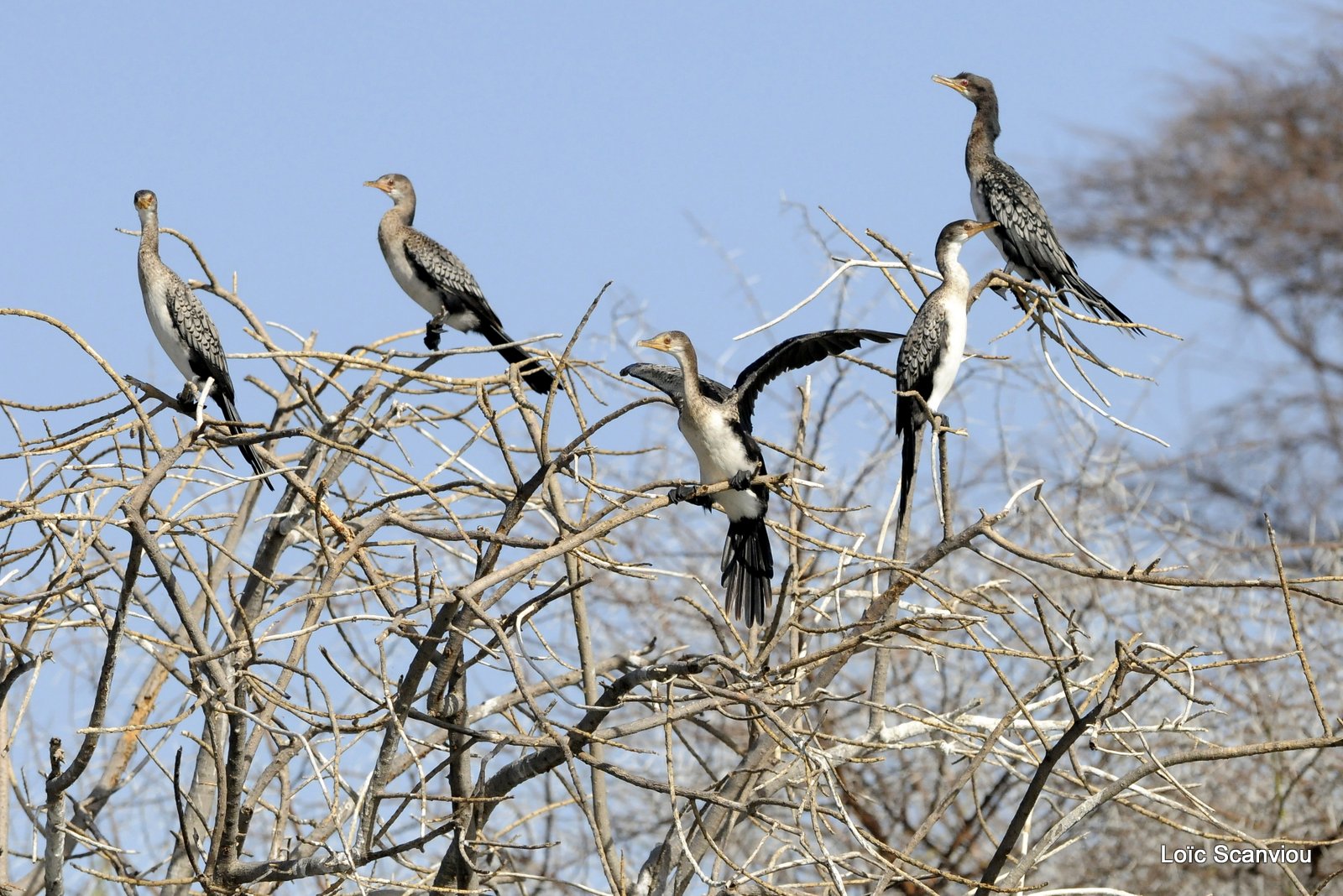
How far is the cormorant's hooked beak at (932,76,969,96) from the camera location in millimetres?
6477

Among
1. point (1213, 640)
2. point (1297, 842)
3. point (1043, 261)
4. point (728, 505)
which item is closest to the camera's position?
point (1297, 842)

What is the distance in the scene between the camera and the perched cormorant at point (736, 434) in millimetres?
4363

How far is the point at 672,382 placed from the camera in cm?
470

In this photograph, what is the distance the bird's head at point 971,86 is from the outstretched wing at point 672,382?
2255 millimetres

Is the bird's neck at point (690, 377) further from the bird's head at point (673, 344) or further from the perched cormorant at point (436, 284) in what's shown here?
the perched cormorant at point (436, 284)

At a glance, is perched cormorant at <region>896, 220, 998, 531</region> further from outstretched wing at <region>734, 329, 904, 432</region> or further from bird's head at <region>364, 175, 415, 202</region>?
bird's head at <region>364, 175, 415, 202</region>

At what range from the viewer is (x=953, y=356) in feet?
16.2

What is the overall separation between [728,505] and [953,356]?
2.70ft

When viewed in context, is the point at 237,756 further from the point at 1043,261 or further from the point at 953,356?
the point at 1043,261

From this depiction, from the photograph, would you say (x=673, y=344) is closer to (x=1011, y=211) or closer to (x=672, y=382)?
(x=672, y=382)

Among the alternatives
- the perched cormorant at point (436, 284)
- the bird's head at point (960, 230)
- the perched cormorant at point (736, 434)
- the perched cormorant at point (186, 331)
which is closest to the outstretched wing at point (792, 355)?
the perched cormorant at point (736, 434)

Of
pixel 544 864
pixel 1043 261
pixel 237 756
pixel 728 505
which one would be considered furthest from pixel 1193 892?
pixel 237 756

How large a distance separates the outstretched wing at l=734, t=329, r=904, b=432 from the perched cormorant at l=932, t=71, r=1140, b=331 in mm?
1124

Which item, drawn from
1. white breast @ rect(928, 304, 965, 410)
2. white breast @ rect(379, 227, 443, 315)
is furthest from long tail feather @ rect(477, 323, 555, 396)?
white breast @ rect(928, 304, 965, 410)
